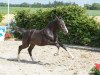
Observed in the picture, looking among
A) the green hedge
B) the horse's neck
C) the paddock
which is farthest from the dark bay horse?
the green hedge

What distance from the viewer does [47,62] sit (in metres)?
14.6

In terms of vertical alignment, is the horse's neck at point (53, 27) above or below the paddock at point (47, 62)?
above

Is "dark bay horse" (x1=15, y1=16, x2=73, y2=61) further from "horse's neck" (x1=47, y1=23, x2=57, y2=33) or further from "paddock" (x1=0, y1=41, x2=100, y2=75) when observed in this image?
"paddock" (x1=0, y1=41, x2=100, y2=75)

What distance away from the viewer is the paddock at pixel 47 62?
41.1 feet

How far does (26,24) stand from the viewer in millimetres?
23062

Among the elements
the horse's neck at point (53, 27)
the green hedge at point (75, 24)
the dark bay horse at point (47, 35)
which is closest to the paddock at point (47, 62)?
the dark bay horse at point (47, 35)

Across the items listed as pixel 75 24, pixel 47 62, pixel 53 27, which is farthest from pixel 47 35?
pixel 75 24

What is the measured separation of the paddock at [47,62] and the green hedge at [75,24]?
4.83 ft

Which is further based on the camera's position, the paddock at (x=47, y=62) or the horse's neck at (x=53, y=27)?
the horse's neck at (x=53, y=27)

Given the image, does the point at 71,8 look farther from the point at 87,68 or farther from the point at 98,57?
the point at 87,68

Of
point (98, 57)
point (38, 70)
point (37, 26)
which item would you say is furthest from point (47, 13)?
point (38, 70)

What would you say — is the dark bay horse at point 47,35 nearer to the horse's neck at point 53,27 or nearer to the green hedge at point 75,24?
the horse's neck at point 53,27

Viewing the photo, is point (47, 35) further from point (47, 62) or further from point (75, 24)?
point (75, 24)

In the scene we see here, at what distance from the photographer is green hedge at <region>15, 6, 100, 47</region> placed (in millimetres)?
20156
